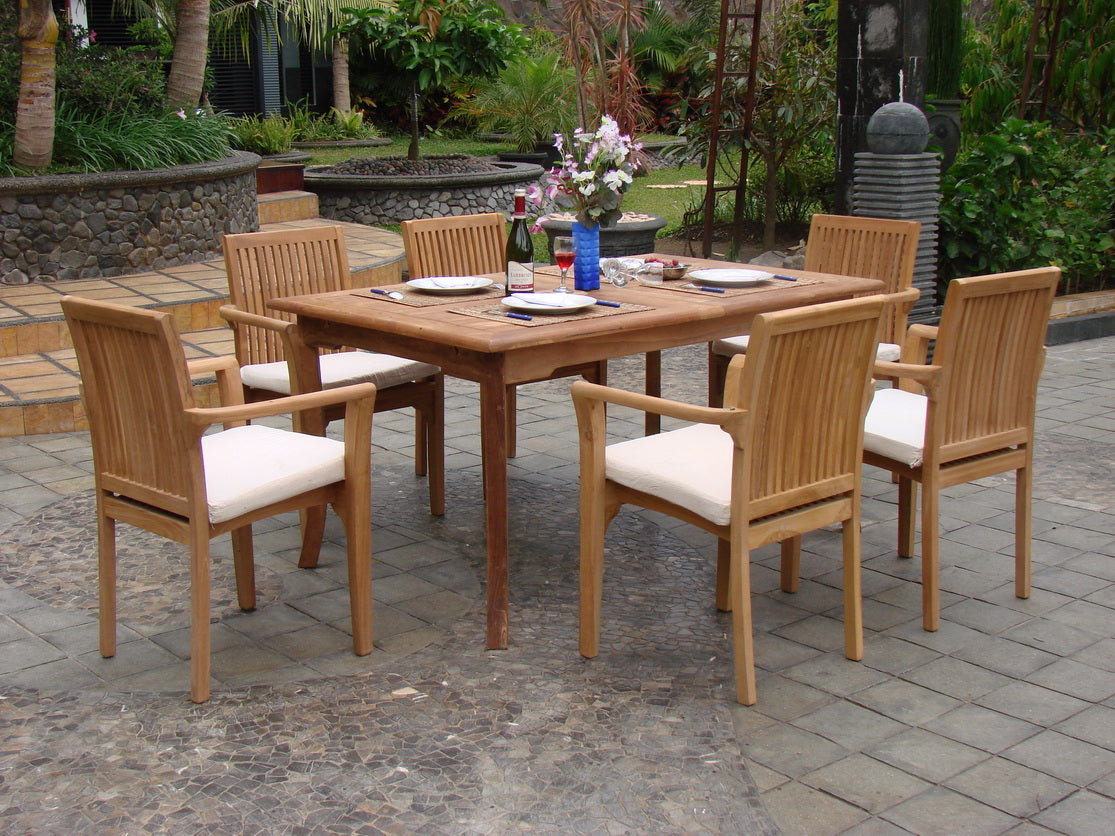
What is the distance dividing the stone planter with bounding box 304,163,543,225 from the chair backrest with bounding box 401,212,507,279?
17.8ft

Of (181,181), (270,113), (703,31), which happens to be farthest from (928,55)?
(703,31)

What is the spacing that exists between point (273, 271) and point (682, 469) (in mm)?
1988

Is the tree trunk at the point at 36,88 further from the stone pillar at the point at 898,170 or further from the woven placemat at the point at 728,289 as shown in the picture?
the woven placemat at the point at 728,289

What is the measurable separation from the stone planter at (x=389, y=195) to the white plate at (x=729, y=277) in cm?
646

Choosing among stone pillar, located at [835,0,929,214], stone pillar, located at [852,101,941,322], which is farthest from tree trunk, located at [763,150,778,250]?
stone pillar, located at [852,101,941,322]

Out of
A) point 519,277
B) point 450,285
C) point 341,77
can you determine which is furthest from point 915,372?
point 341,77

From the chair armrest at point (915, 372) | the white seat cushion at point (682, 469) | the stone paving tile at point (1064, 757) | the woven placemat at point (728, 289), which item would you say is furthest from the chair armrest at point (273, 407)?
the stone paving tile at point (1064, 757)

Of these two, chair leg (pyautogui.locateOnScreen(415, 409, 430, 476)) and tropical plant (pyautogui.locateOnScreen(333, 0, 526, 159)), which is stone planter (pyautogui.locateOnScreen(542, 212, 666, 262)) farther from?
chair leg (pyautogui.locateOnScreen(415, 409, 430, 476))

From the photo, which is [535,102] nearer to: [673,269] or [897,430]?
[673,269]

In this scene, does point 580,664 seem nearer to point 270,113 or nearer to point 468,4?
point 468,4

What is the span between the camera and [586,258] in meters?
3.89

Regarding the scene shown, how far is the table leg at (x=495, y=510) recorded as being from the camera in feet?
10.5

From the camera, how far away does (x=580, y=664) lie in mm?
3182

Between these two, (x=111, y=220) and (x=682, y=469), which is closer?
(x=682, y=469)
